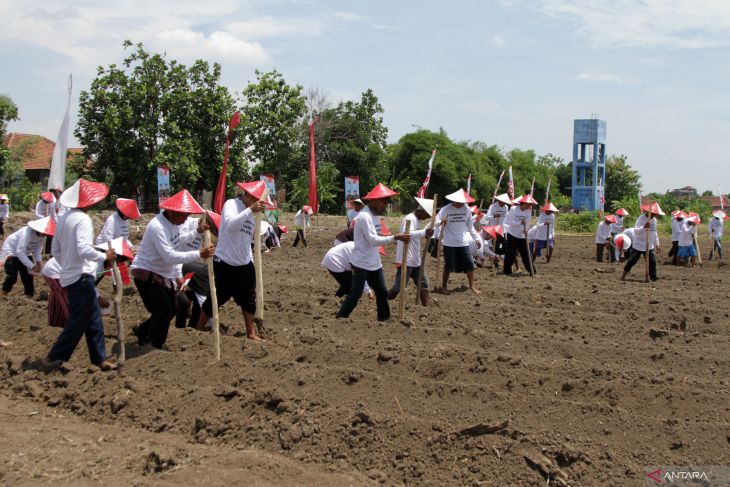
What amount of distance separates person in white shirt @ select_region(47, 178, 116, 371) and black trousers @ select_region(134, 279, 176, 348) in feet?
1.58

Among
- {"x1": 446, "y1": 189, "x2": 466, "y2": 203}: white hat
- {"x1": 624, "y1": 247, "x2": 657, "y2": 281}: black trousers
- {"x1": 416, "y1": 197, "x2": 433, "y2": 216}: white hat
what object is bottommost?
{"x1": 624, "y1": 247, "x2": 657, "y2": 281}: black trousers

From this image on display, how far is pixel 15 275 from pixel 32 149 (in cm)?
3589

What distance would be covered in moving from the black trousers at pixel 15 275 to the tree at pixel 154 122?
19.0 metres

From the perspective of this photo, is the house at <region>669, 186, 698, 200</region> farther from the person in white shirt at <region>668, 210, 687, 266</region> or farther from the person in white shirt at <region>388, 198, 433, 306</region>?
the person in white shirt at <region>388, 198, 433, 306</region>

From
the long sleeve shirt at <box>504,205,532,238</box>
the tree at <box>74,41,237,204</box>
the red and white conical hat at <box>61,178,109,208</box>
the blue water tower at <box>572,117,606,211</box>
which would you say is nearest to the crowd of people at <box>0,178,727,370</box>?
the red and white conical hat at <box>61,178,109,208</box>

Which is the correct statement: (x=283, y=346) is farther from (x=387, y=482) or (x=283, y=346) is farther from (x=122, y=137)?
(x=122, y=137)

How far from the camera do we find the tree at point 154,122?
29125mm

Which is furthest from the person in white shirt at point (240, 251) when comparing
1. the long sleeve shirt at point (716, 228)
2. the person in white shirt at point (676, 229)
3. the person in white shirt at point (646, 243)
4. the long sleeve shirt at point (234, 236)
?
the long sleeve shirt at point (716, 228)

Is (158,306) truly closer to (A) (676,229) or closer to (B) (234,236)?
(B) (234,236)

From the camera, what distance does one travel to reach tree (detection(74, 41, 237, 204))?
29.1 meters

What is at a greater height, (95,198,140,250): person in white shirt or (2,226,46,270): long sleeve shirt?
(95,198,140,250): person in white shirt

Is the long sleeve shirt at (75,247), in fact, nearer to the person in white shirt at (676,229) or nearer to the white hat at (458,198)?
the white hat at (458,198)

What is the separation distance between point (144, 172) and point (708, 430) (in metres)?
27.5

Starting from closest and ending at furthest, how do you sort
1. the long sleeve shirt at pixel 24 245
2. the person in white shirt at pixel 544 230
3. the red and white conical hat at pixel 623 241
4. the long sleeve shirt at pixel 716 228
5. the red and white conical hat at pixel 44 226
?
1. the red and white conical hat at pixel 44 226
2. the long sleeve shirt at pixel 24 245
3. the red and white conical hat at pixel 623 241
4. the person in white shirt at pixel 544 230
5. the long sleeve shirt at pixel 716 228
